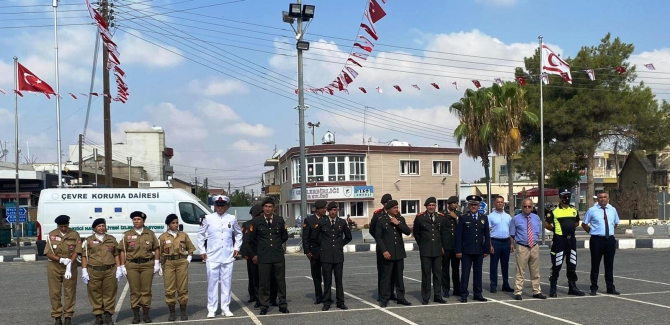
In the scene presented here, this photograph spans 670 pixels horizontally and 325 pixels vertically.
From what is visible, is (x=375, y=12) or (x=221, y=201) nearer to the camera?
(x=221, y=201)

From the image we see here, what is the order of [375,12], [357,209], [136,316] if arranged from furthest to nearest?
1. [357,209]
2. [375,12]
3. [136,316]

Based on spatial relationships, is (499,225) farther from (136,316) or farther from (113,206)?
(113,206)

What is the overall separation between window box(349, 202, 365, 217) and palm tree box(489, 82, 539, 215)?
510 inches

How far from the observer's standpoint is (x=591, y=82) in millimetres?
43500

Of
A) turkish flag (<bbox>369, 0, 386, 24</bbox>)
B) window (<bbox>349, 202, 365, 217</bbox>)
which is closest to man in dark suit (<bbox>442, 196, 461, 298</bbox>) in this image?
turkish flag (<bbox>369, 0, 386, 24</bbox>)

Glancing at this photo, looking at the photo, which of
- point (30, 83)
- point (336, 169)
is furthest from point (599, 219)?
point (336, 169)

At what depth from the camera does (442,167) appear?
51781 mm

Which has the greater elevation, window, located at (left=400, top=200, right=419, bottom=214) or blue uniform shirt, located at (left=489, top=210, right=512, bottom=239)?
blue uniform shirt, located at (left=489, top=210, right=512, bottom=239)

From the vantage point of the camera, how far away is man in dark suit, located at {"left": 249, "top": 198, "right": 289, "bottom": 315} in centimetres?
1108

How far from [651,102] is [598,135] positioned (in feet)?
13.5

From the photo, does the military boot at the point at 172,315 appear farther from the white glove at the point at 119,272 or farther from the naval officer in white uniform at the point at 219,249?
the white glove at the point at 119,272

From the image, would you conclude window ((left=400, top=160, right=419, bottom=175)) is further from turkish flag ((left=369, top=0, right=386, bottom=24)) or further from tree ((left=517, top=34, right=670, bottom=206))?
turkish flag ((left=369, top=0, right=386, bottom=24))

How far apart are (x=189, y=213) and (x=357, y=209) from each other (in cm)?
2666

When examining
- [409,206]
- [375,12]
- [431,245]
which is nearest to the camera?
[431,245]
